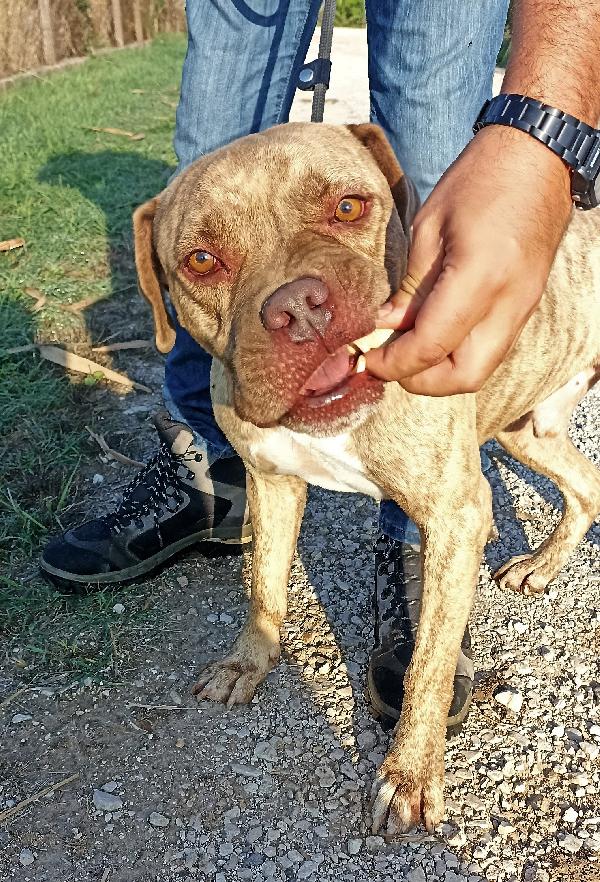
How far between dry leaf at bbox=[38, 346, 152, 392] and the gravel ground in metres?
1.64

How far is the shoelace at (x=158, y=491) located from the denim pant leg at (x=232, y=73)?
33 centimetres

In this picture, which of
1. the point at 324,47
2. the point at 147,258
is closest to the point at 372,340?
the point at 147,258

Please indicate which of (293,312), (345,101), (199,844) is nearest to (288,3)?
(293,312)

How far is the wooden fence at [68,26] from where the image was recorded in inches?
438

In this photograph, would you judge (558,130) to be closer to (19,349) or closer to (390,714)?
(390,714)

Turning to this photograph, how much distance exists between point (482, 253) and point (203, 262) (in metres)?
1.01

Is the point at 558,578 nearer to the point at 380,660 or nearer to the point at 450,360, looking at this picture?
the point at 380,660

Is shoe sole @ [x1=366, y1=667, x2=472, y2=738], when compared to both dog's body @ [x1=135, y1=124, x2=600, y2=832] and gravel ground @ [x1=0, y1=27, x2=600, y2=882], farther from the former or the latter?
dog's body @ [x1=135, y1=124, x2=600, y2=832]

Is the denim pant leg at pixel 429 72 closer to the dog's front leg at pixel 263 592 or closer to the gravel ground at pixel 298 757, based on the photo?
the dog's front leg at pixel 263 592

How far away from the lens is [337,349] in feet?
6.56

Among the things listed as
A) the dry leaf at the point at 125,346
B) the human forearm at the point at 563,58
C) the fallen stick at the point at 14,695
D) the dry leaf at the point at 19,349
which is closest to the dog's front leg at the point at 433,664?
the human forearm at the point at 563,58

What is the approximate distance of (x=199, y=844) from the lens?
7.76ft

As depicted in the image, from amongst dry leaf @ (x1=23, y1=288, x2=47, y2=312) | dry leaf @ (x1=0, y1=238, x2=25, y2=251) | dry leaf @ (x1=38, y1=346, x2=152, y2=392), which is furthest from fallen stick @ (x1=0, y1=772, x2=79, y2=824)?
dry leaf @ (x1=0, y1=238, x2=25, y2=251)

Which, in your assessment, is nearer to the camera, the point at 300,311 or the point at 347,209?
the point at 300,311
